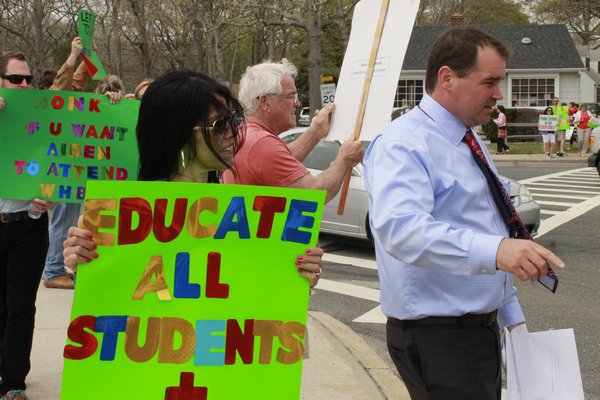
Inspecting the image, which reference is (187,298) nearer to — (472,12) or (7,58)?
(7,58)

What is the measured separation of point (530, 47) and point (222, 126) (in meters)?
Answer: 43.7

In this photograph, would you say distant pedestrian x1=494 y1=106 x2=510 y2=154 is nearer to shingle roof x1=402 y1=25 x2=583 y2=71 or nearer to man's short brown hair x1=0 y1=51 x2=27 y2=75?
shingle roof x1=402 y1=25 x2=583 y2=71

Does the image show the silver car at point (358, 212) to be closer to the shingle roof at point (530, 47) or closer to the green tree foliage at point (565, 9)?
the shingle roof at point (530, 47)

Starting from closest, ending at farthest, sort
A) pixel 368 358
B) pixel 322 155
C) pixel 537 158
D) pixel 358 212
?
pixel 368 358 → pixel 358 212 → pixel 322 155 → pixel 537 158

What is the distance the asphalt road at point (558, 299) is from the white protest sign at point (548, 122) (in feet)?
49.4

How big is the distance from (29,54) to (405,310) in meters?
34.3

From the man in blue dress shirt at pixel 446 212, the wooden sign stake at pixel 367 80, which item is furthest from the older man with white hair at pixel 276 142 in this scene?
the man in blue dress shirt at pixel 446 212

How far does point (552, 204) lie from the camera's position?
49.5 feet

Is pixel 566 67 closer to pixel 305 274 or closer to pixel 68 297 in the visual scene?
pixel 68 297

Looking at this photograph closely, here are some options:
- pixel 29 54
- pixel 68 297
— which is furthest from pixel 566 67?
pixel 68 297

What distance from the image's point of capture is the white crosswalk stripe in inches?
326

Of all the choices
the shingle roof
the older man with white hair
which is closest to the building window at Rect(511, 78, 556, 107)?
the shingle roof

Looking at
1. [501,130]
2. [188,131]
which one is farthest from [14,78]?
[501,130]

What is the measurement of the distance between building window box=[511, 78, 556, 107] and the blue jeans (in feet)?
121
